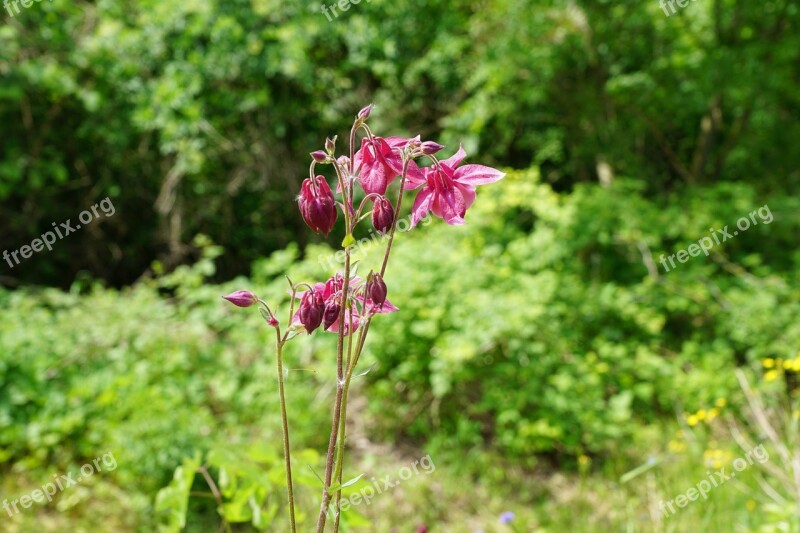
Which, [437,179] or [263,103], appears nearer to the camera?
[437,179]

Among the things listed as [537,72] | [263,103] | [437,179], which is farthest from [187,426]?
[537,72]

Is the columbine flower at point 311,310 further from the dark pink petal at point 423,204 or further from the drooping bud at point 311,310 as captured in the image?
the dark pink petal at point 423,204

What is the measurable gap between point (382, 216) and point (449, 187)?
0.37 feet

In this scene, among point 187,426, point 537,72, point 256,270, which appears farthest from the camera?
point 537,72

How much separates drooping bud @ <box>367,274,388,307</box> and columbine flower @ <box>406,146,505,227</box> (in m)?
0.10

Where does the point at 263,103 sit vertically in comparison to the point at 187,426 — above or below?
above

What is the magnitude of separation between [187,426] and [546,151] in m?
4.13

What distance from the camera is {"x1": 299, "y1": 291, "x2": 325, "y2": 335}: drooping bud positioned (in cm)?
86

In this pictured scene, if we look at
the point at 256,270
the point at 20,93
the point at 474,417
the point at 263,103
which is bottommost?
the point at 474,417

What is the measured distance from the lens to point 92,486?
2650 millimetres

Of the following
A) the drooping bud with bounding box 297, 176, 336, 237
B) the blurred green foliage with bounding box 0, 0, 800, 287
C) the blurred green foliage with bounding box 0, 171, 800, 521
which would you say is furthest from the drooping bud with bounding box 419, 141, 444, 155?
the blurred green foliage with bounding box 0, 0, 800, 287

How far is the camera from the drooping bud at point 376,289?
33.7 inches

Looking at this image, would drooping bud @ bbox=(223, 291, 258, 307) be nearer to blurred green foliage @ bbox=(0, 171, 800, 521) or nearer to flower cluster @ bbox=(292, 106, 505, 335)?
flower cluster @ bbox=(292, 106, 505, 335)

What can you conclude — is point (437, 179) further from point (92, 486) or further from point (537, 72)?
point (537, 72)
